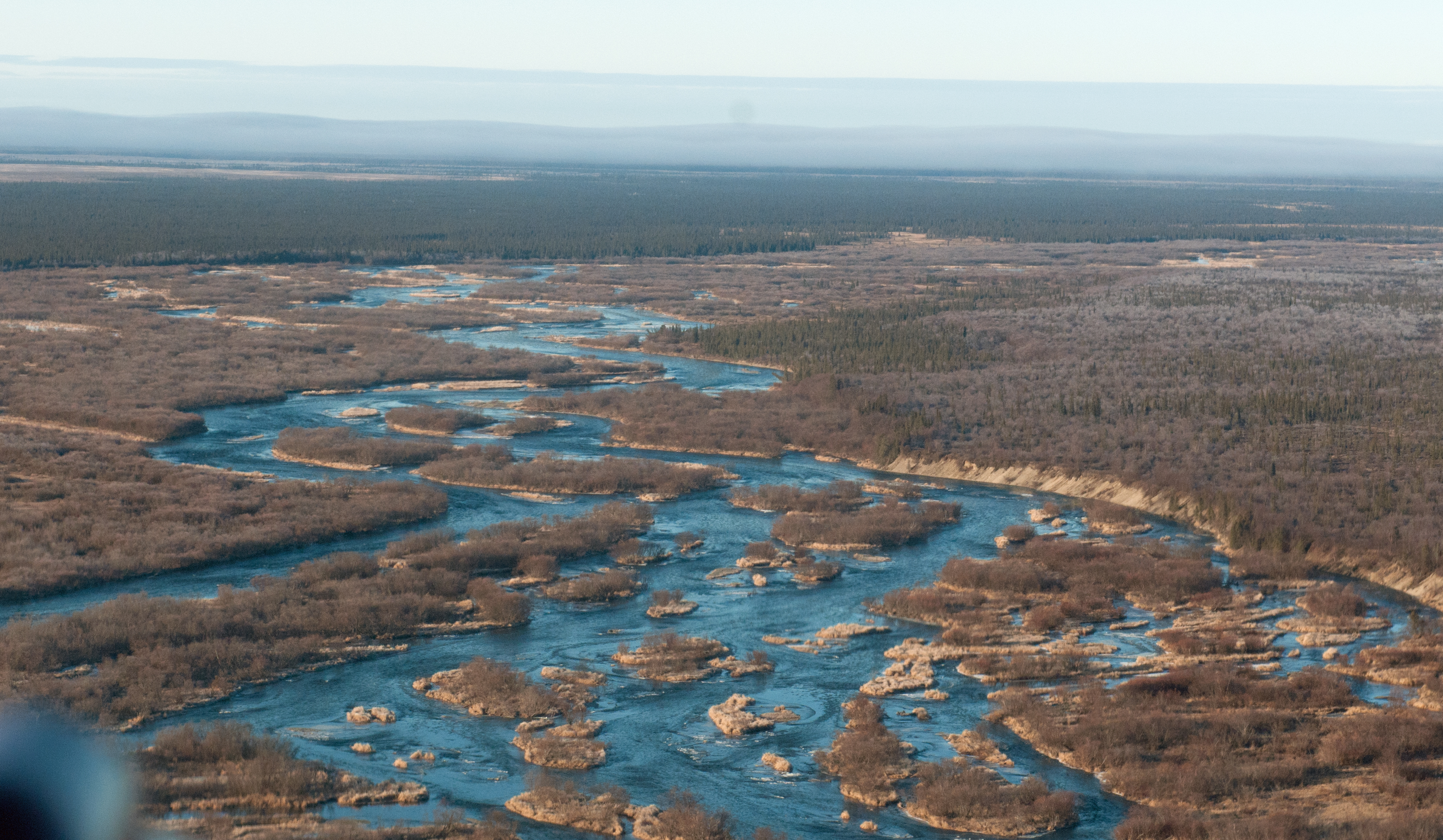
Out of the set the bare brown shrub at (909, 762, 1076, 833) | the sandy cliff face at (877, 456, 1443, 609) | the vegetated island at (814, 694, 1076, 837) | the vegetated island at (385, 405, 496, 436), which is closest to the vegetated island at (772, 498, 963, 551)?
the sandy cliff face at (877, 456, 1443, 609)

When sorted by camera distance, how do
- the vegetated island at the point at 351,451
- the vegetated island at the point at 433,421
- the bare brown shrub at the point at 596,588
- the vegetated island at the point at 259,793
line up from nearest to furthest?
1. the vegetated island at the point at 259,793
2. the bare brown shrub at the point at 596,588
3. the vegetated island at the point at 351,451
4. the vegetated island at the point at 433,421

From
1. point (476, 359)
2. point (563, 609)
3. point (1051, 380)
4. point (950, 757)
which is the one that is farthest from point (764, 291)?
point (950, 757)

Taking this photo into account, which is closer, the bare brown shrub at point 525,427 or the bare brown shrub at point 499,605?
the bare brown shrub at point 499,605

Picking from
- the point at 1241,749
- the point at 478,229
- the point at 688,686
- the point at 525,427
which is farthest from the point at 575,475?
the point at 478,229

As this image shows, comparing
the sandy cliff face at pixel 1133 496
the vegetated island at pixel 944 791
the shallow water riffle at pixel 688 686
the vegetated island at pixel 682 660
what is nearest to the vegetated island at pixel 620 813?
the shallow water riffle at pixel 688 686

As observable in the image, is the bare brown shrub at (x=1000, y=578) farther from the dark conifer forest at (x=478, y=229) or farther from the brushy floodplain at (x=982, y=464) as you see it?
the dark conifer forest at (x=478, y=229)

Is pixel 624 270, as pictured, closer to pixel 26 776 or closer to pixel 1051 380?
pixel 1051 380

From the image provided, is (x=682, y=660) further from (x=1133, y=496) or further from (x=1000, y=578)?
(x=1133, y=496)
